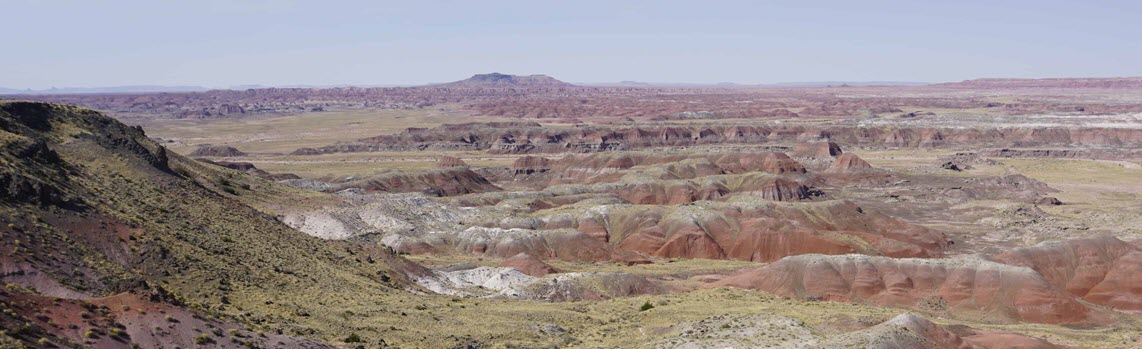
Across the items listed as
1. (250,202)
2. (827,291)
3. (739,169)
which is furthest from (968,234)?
(250,202)

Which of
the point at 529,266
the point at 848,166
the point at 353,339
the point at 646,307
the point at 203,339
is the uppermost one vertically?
the point at 203,339

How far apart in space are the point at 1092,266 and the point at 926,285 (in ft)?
64.0

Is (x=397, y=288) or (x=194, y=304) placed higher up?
(x=194, y=304)

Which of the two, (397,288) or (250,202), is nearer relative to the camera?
(397,288)

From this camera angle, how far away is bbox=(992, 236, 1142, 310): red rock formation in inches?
2638

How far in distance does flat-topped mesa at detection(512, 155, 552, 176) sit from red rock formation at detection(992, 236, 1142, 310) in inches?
3458

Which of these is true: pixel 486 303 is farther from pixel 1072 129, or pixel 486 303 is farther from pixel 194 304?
pixel 1072 129

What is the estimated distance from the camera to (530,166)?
152 m

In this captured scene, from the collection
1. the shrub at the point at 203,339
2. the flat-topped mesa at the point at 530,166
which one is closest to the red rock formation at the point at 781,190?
the flat-topped mesa at the point at 530,166

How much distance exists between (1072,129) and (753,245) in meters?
148

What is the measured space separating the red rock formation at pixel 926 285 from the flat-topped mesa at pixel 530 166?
281ft

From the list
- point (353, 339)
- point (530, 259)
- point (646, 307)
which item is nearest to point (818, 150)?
point (530, 259)

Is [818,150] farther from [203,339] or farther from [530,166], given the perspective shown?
[203,339]

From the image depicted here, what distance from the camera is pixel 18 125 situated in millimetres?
50719
